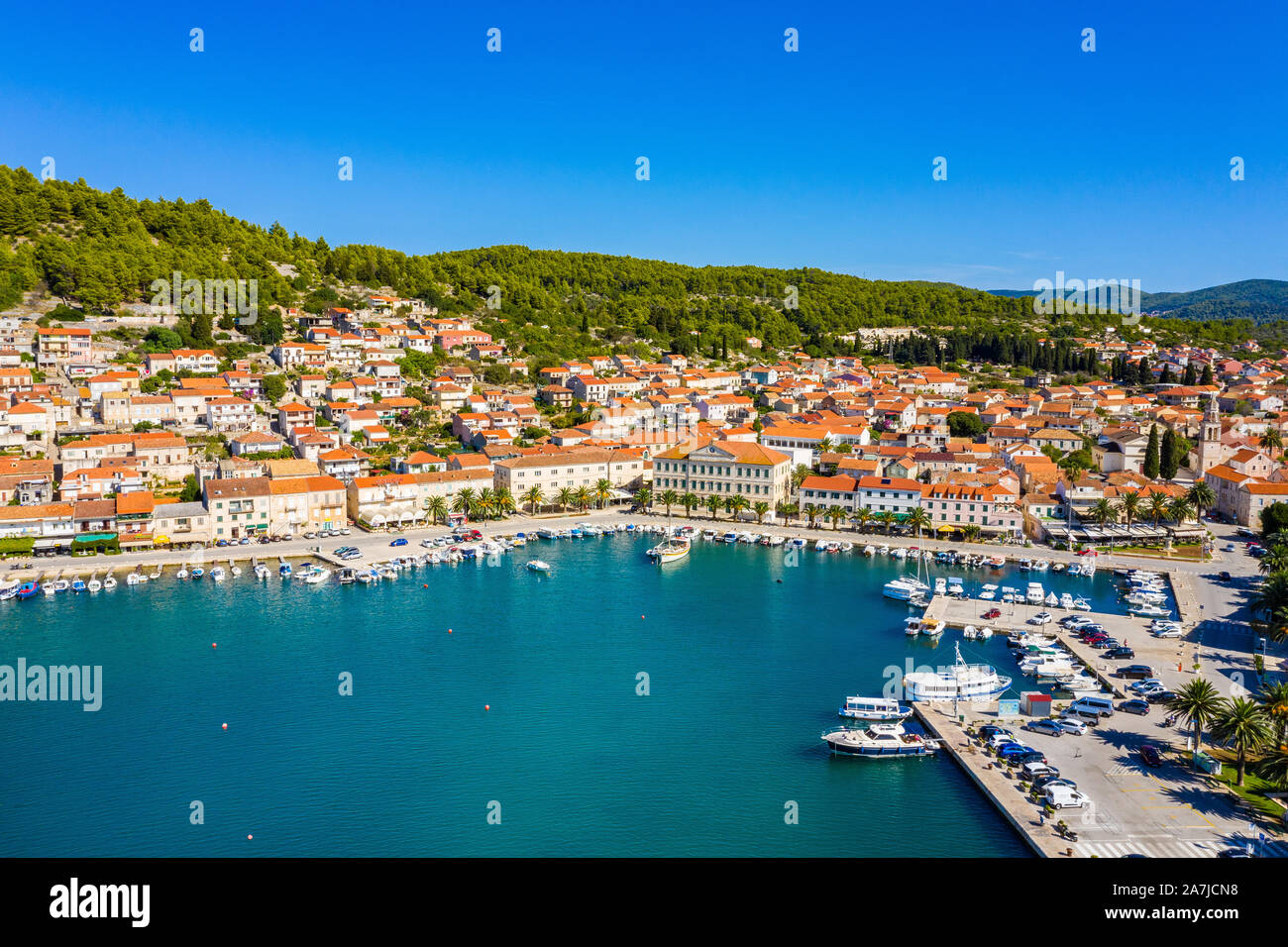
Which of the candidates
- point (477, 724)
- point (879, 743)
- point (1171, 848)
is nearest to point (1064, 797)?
point (1171, 848)

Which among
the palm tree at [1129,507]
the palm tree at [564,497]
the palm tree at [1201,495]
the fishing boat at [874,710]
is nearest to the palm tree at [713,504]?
the palm tree at [564,497]

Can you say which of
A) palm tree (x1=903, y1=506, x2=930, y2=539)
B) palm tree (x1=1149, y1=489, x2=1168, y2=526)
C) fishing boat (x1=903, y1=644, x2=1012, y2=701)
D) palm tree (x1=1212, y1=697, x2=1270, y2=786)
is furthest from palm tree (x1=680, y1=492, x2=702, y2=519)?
palm tree (x1=1212, y1=697, x2=1270, y2=786)

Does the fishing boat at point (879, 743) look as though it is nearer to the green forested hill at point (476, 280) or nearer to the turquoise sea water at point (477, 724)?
the turquoise sea water at point (477, 724)

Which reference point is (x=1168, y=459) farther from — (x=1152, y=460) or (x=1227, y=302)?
(x=1227, y=302)
